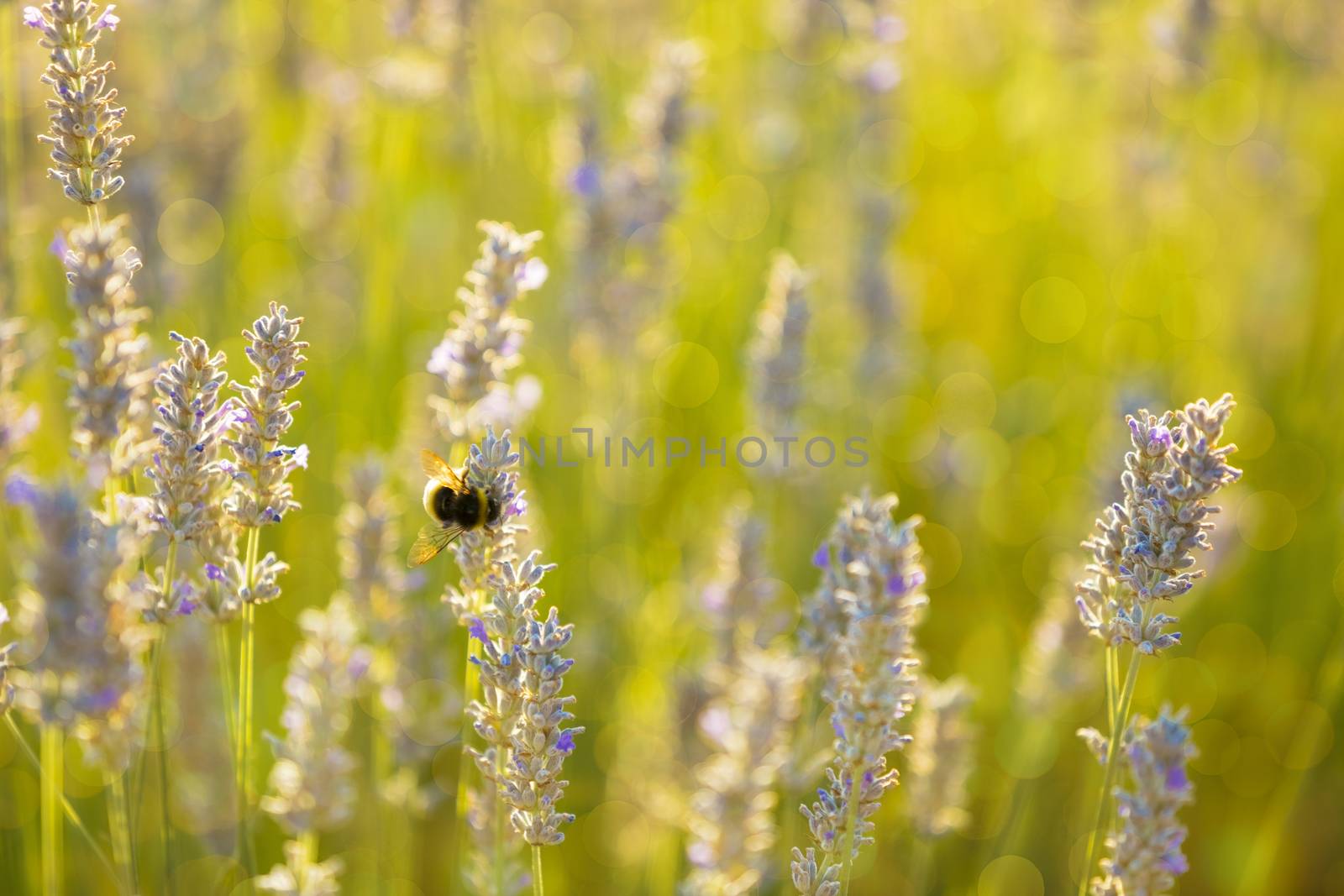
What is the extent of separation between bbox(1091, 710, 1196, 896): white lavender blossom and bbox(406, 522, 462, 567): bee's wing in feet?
2.83

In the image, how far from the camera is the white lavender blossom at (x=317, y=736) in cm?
172

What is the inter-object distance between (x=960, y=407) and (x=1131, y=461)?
2.51 meters

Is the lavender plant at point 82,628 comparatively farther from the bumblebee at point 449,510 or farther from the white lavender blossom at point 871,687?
the white lavender blossom at point 871,687

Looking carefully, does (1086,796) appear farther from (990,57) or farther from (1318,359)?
(990,57)

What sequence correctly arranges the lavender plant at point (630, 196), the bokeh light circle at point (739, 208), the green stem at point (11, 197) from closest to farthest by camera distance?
the green stem at point (11, 197)
the lavender plant at point (630, 196)
the bokeh light circle at point (739, 208)

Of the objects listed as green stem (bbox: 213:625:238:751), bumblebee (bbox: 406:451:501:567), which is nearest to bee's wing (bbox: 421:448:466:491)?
bumblebee (bbox: 406:451:501:567)

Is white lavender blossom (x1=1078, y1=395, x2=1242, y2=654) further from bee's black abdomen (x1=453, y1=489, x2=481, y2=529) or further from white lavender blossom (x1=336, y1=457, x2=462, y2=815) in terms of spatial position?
white lavender blossom (x1=336, y1=457, x2=462, y2=815)

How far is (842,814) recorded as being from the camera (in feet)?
4.27

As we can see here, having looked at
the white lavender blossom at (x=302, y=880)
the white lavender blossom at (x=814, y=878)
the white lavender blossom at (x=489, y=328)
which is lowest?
the white lavender blossom at (x=302, y=880)

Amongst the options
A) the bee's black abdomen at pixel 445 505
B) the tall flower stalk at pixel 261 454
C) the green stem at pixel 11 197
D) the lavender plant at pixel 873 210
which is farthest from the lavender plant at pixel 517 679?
the lavender plant at pixel 873 210

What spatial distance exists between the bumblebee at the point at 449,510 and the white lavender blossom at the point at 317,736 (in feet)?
1.23

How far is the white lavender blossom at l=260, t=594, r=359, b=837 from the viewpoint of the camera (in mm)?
1718

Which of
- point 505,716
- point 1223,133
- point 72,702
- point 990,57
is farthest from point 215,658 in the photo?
point 990,57

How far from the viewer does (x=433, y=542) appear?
1.48 metres
